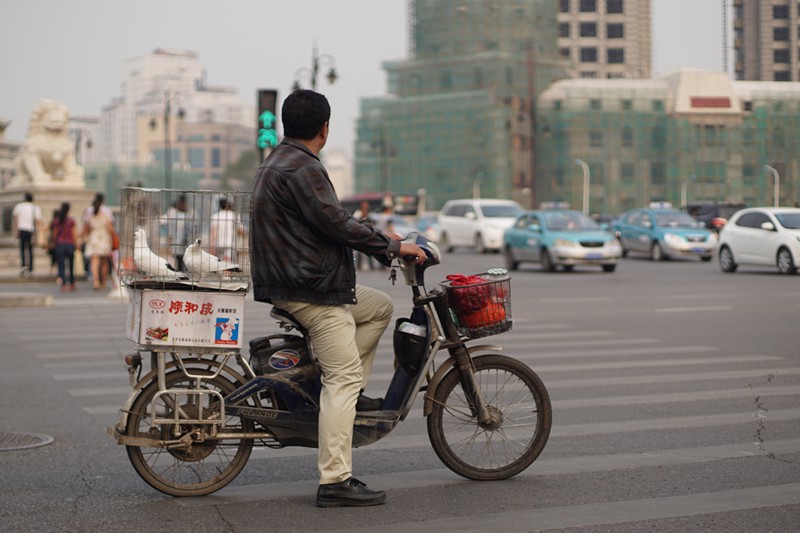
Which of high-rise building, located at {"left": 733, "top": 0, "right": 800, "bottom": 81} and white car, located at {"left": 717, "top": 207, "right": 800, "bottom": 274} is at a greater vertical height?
high-rise building, located at {"left": 733, "top": 0, "right": 800, "bottom": 81}

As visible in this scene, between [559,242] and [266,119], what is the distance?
1161cm

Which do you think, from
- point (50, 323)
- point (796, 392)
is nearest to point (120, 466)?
point (796, 392)

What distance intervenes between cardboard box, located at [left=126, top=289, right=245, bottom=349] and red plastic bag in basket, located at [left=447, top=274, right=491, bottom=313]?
1072mm

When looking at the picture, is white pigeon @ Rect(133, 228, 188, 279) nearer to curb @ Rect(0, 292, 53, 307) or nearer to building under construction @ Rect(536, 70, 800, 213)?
curb @ Rect(0, 292, 53, 307)

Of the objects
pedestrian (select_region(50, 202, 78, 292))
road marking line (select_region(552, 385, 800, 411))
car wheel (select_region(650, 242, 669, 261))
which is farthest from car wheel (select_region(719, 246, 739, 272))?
road marking line (select_region(552, 385, 800, 411))

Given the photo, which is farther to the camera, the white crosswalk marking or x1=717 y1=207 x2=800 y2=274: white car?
x1=717 y1=207 x2=800 y2=274: white car

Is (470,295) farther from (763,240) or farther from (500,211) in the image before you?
(500,211)

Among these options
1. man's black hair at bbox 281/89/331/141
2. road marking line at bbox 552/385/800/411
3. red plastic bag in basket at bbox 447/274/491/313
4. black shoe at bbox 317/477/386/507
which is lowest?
road marking line at bbox 552/385/800/411

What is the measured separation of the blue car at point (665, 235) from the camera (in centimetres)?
3612

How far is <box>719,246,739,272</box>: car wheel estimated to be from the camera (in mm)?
28625

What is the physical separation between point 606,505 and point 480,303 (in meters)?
1.17

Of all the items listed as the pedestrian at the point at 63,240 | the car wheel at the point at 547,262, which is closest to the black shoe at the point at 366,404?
the pedestrian at the point at 63,240

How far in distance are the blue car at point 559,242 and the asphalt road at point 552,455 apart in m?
15.1

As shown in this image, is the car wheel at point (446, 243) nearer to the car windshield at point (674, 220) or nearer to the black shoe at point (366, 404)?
the car windshield at point (674, 220)
